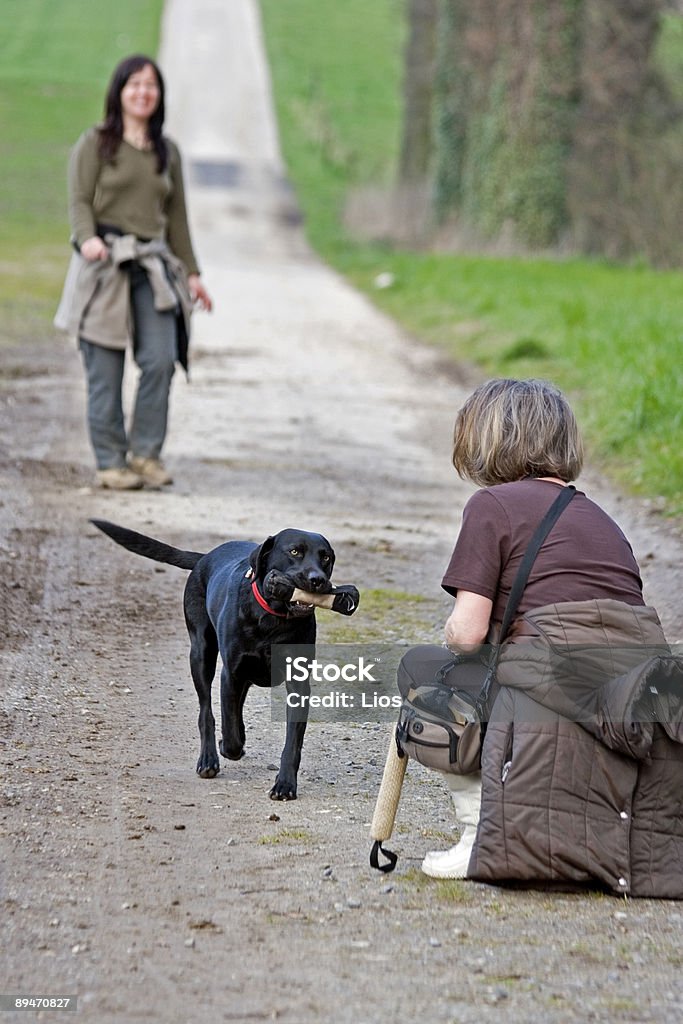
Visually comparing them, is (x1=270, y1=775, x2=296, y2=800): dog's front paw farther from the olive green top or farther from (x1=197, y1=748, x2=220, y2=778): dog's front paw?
the olive green top

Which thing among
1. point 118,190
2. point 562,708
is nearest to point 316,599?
point 562,708

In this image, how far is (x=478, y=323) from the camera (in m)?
17.0

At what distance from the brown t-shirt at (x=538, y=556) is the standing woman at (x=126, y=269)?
4.93 meters

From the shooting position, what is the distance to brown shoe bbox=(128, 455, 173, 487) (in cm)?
906

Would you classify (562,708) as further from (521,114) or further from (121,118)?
(521,114)

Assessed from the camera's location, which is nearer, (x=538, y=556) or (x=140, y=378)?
(x=538, y=556)

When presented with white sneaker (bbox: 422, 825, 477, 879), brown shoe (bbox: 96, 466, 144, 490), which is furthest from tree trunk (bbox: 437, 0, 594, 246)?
white sneaker (bbox: 422, 825, 477, 879)

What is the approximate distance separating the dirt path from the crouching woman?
120 millimetres

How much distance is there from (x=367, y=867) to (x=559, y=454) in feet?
4.12

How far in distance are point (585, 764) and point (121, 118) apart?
5934mm

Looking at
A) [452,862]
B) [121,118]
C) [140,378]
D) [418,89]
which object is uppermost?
[418,89]

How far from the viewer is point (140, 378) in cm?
898

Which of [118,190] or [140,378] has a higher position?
[118,190]

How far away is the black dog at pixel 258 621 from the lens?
450cm
